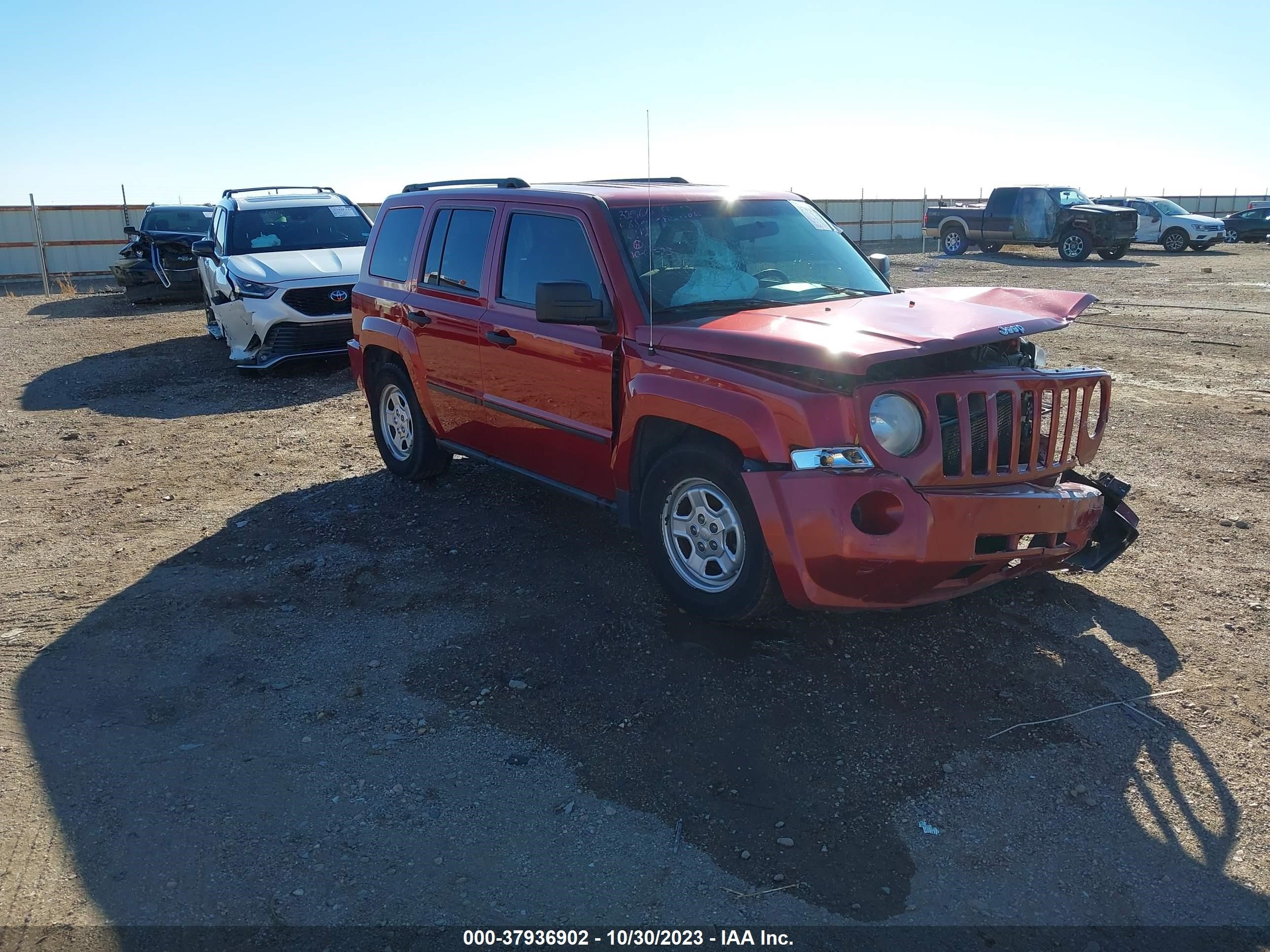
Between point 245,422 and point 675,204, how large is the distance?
6.06 meters

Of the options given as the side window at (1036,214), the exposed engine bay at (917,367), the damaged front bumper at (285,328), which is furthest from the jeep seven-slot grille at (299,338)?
the side window at (1036,214)

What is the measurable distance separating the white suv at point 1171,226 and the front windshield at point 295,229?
25.3 metres

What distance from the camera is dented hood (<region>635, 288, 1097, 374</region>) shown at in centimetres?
386

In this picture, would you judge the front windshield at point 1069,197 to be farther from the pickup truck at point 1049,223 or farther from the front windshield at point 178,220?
the front windshield at point 178,220

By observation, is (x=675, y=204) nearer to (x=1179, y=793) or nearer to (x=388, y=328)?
(x=388, y=328)

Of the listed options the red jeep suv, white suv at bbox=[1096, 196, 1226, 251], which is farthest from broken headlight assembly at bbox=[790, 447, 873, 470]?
white suv at bbox=[1096, 196, 1226, 251]

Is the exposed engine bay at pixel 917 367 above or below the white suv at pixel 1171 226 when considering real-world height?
below

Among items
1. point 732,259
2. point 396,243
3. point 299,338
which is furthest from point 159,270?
point 732,259

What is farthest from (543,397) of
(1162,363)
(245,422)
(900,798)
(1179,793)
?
(1162,363)

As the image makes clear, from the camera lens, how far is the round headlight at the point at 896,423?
3.89 metres

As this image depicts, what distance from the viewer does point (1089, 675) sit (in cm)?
416

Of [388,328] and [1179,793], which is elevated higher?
[388,328]

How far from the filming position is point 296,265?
11.5 m

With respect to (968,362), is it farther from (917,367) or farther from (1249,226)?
(1249,226)
